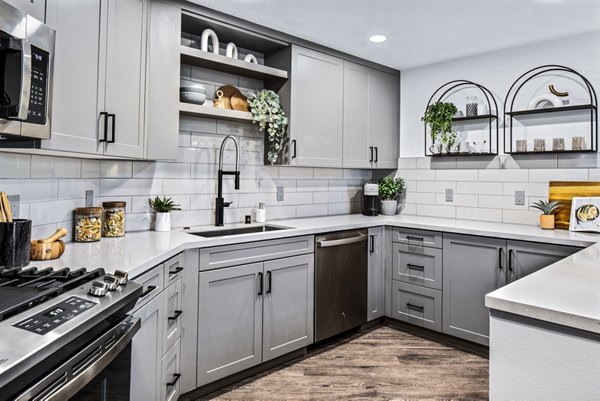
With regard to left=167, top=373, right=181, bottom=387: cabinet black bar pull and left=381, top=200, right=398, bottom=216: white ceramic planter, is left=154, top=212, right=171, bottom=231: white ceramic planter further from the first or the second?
left=381, top=200, right=398, bottom=216: white ceramic planter

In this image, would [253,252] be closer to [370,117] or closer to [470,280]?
[470,280]

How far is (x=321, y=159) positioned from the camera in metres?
3.37

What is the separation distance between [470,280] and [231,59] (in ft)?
7.67

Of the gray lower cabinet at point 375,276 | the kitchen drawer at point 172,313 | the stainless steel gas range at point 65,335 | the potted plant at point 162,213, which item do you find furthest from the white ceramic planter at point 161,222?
the gray lower cabinet at point 375,276

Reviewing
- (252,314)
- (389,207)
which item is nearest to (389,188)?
(389,207)

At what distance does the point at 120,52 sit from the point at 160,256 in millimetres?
1084

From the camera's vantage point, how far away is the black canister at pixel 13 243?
1.50 meters

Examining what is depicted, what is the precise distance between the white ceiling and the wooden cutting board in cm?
112

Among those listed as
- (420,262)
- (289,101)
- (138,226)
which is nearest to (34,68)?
(138,226)

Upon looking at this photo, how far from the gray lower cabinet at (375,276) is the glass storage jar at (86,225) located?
205 cm

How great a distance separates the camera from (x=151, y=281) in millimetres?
1805

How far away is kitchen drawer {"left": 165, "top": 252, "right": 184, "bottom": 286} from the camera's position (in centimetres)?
200

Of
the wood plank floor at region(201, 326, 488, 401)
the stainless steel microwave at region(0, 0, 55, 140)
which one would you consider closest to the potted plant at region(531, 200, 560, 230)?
the wood plank floor at region(201, 326, 488, 401)

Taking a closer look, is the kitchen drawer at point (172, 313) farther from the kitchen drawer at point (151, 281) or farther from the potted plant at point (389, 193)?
the potted plant at point (389, 193)
